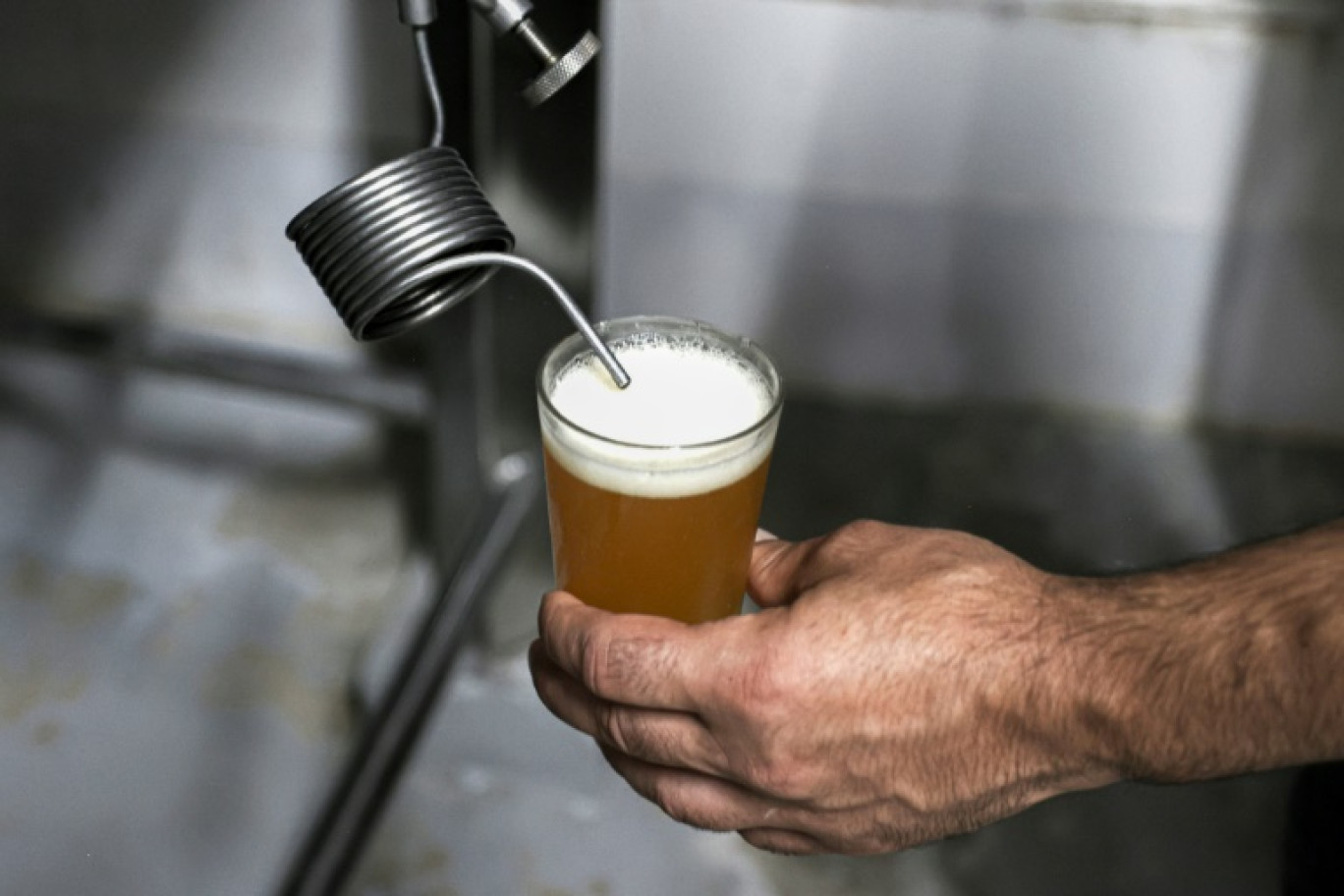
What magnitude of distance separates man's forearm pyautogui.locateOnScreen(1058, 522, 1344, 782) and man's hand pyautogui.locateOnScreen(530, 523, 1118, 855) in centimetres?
1

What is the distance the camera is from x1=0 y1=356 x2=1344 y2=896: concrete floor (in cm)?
92

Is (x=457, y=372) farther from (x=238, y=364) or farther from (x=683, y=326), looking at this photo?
(x=683, y=326)

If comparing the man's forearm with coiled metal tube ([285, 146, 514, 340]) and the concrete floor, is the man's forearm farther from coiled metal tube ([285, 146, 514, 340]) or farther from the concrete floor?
the concrete floor

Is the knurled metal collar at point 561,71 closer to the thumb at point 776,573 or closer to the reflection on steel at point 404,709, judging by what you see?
the thumb at point 776,573

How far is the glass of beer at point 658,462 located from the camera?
517 millimetres

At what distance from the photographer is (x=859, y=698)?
54cm

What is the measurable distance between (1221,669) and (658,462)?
9.1 inches

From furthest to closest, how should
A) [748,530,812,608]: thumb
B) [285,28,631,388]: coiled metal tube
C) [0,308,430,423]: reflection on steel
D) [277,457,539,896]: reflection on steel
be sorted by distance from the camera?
[0,308,430,423]: reflection on steel
[277,457,539,896]: reflection on steel
[748,530,812,608]: thumb
[285,28,631,388]: coiled metal tube

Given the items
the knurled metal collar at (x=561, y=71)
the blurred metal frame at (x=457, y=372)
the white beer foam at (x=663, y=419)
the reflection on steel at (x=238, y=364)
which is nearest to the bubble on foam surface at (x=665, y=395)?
the white beer foam at (x=663, y=419)

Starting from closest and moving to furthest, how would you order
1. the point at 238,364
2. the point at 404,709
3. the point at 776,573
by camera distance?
the point at 776,573, the point at 404,709, the point at 238,364

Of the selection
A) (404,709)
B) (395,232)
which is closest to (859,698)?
(395,232)

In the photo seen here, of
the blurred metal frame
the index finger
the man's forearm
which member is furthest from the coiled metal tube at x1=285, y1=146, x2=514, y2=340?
the blurred metal frame

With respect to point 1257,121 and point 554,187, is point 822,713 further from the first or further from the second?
point 1257,121

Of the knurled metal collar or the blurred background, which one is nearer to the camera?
the knurled metal collar
